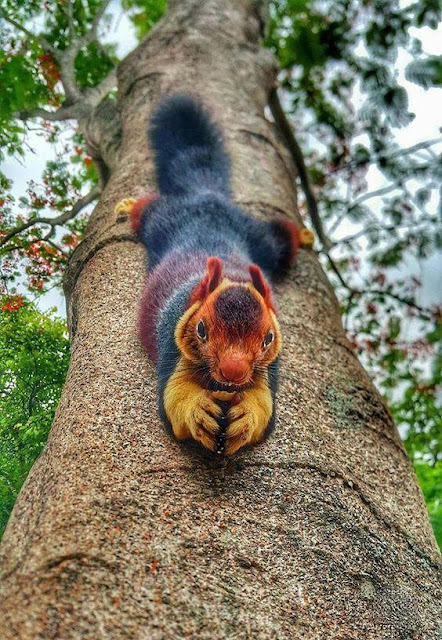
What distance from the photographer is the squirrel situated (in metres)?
1.44

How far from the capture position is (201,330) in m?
1.47

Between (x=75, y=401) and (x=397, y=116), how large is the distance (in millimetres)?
1365

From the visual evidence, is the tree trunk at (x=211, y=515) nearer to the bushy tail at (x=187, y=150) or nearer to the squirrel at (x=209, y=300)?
the squirrel at (x=209, y=300)

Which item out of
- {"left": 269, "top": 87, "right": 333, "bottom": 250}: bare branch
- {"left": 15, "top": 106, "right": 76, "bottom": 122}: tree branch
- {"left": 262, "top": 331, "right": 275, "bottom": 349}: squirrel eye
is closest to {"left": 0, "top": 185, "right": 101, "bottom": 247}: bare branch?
{"left": 15, "top": 106, "right": 76, "bottom": 122}: tree branch

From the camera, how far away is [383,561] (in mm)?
1465

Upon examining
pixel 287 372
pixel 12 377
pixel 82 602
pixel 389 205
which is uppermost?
pixel 389 205

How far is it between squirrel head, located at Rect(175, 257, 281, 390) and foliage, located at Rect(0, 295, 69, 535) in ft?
1.52

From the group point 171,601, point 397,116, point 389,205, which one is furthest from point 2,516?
point 389,205

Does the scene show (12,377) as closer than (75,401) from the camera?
Yes

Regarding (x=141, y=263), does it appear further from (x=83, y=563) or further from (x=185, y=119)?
(x=83, y=563)

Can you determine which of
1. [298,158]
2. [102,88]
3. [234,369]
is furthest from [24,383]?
[102,88]

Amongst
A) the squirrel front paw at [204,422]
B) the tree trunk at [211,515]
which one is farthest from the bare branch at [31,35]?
the squirrel front paw at [204,422]

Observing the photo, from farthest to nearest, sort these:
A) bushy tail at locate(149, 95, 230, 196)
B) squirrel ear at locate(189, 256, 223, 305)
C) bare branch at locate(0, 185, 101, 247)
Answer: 1. bushy tail at locate(149, 95, 230, 196)
2. bare branch at locate(0, 185, 101, 247)
3. squirrel ear at locate(189, 256, 223, 305)

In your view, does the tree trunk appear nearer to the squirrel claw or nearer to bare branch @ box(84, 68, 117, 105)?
the squirrel claw
